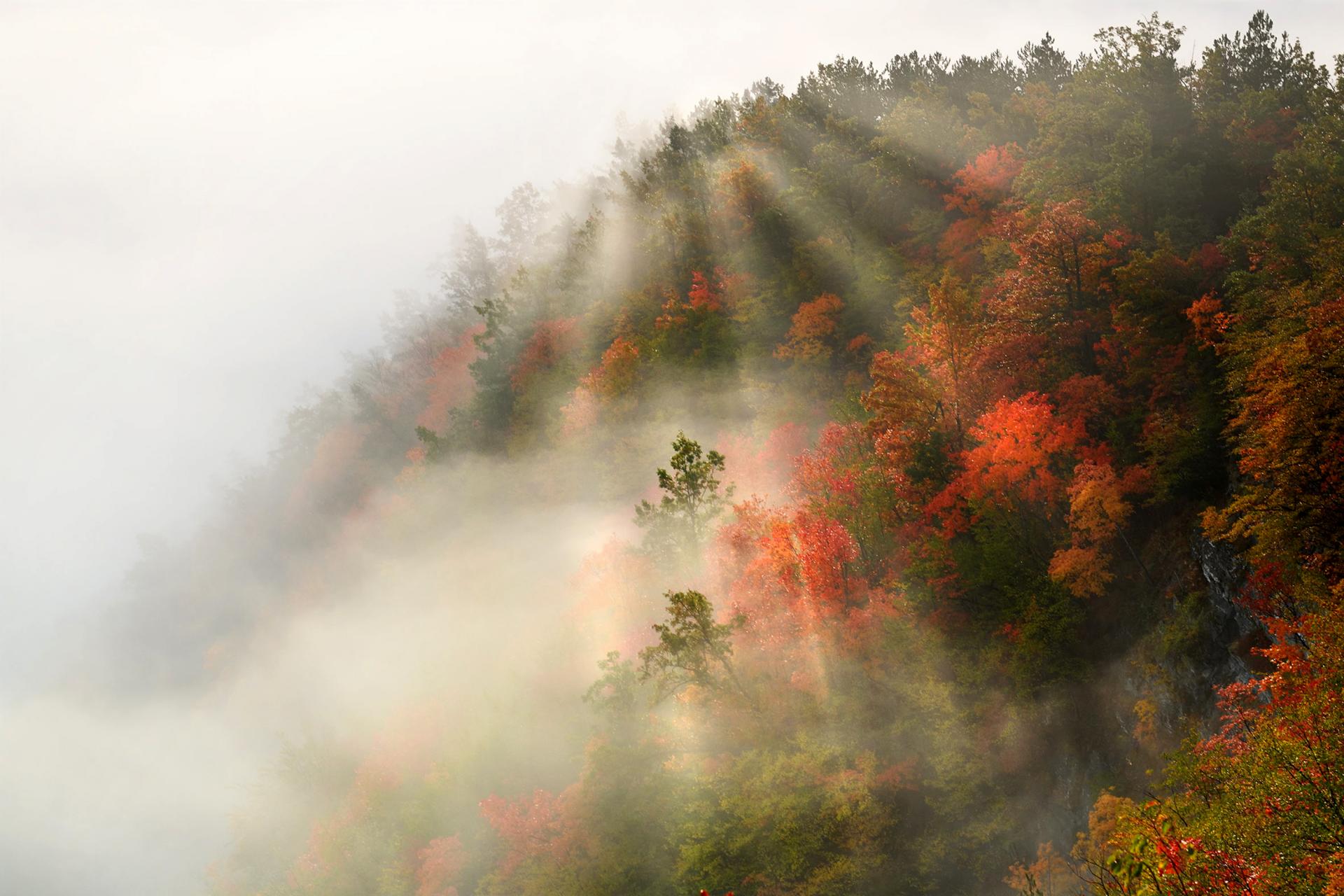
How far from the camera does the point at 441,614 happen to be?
80.1m

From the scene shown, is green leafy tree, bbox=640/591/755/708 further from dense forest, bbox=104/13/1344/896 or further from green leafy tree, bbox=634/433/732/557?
green leafy tree, bbox=634/433/732/557

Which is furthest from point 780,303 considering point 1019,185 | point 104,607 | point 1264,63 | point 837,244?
point 104,607

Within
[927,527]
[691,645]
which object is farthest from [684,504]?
[927,527]

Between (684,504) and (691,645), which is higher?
(684,504)

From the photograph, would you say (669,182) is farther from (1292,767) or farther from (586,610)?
(1292,767)

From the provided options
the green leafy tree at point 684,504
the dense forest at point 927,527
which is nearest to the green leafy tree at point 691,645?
the dense forest at point 927,527

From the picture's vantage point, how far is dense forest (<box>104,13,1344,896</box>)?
979 inches

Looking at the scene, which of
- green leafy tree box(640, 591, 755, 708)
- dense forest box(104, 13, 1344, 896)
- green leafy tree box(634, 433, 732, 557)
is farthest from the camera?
green leafy tree box(634, 433, 732, 557)

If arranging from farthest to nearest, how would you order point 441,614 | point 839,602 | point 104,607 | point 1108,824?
point 104,607 < point 441,614 < point 839,602 < point 1108,824

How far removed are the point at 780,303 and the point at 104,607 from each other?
563 feet

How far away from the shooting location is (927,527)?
121 feet

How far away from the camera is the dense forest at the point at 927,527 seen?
24.9 meters

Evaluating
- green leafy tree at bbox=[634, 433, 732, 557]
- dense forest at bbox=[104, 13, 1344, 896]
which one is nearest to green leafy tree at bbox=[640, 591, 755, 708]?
dense forest at bbox=[104, 13, 1344, 896]

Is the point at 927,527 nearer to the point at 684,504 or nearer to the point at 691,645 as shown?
the point at 684,504
